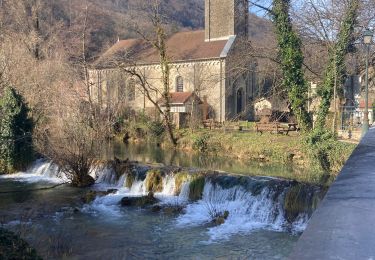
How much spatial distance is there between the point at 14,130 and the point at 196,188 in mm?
8827

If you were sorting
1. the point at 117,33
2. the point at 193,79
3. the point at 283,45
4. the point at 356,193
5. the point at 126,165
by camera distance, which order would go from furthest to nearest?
the point at 117,33, the point at 193,79, the point at 283,45, the point at 126,165, the point at 356,193

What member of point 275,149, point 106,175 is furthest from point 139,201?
point 275,149

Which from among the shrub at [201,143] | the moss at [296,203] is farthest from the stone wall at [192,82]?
the moss at [296,203]

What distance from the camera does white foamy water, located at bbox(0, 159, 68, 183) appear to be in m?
17.5

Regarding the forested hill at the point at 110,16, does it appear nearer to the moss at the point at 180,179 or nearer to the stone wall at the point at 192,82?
the stone wall at the point at 192,82

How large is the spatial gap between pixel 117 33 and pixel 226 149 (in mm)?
40437

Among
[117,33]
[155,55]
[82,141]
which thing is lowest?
[82,141]

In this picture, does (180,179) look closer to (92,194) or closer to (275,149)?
(92,194)

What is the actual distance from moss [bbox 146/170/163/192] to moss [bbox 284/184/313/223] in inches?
200

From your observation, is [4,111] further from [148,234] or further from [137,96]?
[137,96]

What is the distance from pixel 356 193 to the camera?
3.45m

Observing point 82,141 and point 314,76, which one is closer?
point 82,141

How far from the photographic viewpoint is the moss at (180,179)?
588 inches

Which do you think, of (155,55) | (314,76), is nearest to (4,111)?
(314,76)
